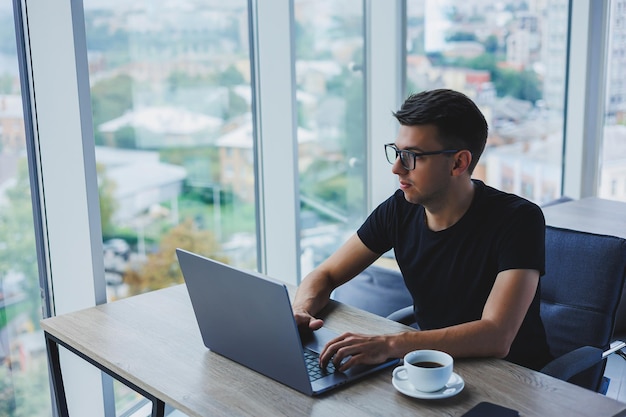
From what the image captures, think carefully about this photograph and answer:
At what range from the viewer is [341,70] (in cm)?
361

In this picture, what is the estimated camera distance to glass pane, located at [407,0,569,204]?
4.00 metres

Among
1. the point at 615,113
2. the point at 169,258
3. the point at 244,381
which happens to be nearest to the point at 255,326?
the point at 244,381

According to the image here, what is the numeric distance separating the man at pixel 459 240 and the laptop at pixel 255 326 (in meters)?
0.22

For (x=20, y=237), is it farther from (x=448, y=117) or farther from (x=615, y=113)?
(x=615, y=113)

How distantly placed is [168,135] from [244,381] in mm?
1471

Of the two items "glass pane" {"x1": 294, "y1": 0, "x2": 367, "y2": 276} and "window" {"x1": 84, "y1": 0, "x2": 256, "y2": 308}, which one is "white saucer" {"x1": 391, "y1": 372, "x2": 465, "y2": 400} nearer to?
"window" {"x1": 84, "y1": 0, "x2": 256, "y2": 308}

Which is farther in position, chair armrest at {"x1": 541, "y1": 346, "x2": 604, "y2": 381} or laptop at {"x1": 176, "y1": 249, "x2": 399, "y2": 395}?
chair armrest at {"x1": 541, "y1": 346, "x2": 604, "y2": 381}

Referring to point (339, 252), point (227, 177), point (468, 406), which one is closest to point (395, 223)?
point (339, 252)

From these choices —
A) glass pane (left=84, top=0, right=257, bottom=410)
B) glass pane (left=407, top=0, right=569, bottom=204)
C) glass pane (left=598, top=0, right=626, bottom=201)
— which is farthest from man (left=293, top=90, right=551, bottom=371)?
glass pane (left=598, top=0, right=626, bottom=201)

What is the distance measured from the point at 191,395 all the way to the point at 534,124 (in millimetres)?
3708

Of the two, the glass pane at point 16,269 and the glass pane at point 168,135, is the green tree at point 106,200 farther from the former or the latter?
the glass pane at point 16,269

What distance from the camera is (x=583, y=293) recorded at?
2.00 meters

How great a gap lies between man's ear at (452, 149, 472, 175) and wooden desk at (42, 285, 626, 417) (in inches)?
17.3

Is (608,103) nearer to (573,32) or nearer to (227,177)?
(573,32)
